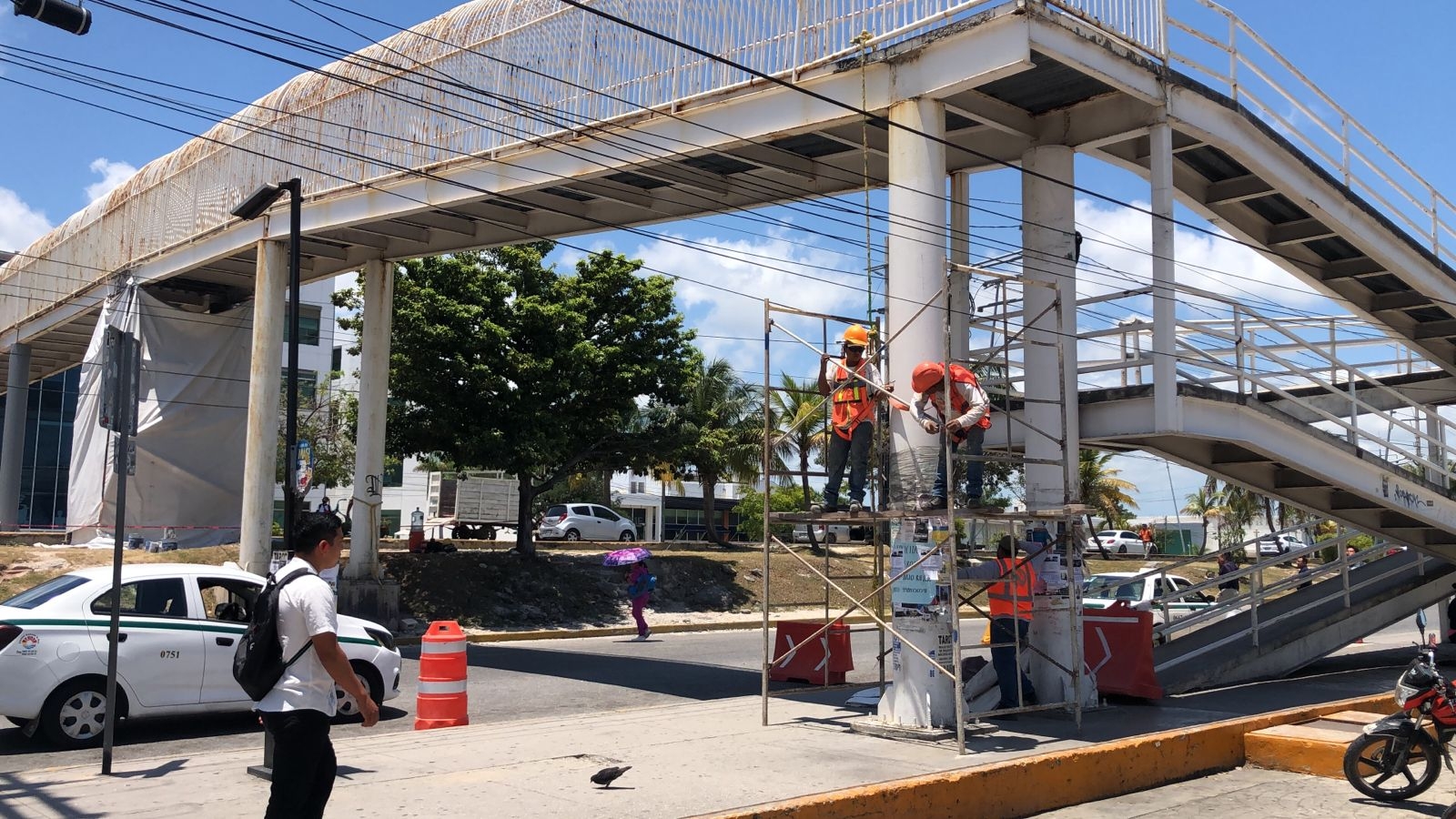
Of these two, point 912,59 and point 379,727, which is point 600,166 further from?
point 379,727

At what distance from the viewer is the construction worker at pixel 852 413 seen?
1075 centimetres

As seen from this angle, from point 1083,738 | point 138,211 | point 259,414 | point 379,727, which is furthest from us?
point 138,211

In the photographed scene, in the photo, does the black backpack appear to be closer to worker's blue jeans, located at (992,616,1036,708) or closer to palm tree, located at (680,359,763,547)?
worker's blue jeans, located at (992,616,1036,708)

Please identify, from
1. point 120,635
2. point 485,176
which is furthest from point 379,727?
point 485,176

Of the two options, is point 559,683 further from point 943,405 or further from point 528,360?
point 528,360

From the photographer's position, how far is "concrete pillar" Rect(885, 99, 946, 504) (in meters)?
10.6

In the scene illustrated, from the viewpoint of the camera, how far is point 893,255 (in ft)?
36.2

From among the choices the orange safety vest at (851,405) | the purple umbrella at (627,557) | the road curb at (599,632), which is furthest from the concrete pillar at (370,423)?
the orange safety vest at (851,405)

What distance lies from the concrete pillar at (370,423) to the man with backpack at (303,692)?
16636 mm

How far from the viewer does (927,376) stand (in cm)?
1023

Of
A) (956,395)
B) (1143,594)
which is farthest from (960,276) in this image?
(1143,594)

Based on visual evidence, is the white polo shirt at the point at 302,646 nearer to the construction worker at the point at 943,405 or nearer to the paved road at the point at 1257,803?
the paved road at the point at 1257,803

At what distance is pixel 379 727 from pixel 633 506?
55180mm

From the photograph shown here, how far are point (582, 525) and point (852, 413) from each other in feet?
114
